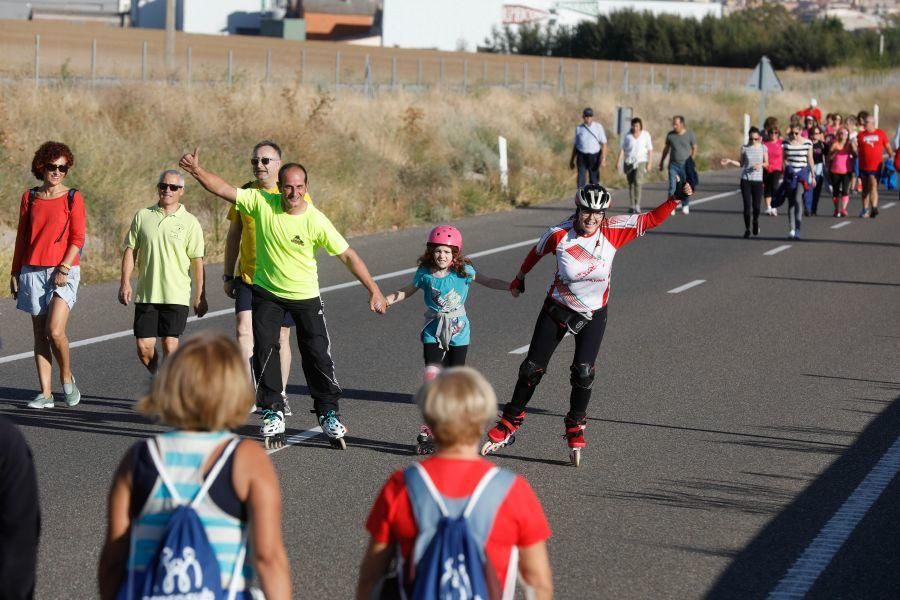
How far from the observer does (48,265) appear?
10.1m

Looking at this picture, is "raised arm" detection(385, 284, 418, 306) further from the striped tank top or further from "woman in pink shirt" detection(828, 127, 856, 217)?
"woman in pink shirt" detection(828, 127, 856, 217)

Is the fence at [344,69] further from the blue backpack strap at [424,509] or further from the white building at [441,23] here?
the blue backpack strap at [424,509]

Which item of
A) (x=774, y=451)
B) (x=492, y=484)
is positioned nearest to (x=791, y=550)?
(x=774, y=451)

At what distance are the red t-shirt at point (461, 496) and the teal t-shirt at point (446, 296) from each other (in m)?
5.07

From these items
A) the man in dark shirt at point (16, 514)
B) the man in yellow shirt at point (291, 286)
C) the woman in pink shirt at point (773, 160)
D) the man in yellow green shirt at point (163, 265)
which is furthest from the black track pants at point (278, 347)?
the woman in pink shirt at point (773, 160)

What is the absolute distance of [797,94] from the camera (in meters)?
77.8

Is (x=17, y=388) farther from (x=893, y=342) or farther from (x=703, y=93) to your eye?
(x=703, y=93)

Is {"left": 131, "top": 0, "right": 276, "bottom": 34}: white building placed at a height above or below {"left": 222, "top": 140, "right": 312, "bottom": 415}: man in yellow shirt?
above

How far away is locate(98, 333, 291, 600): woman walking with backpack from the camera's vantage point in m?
3.69

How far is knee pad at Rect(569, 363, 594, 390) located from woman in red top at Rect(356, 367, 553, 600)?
4926mm

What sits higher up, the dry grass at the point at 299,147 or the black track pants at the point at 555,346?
the dry grass at the point at 299,147

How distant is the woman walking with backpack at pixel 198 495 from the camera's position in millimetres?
3693

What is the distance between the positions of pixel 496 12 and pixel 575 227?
111 m

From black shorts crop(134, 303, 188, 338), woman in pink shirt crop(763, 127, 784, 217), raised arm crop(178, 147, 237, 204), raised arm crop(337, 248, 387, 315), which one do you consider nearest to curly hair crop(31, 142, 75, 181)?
black shorts crop(134, 303, 188, 338)
